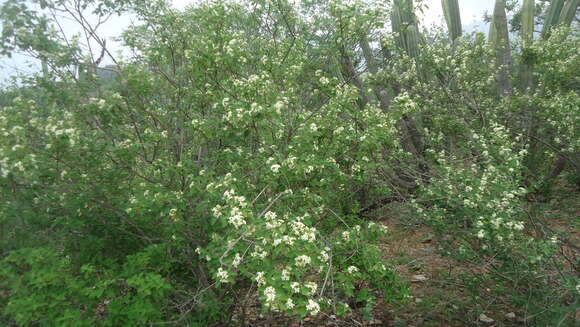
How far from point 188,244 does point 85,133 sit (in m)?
1.38

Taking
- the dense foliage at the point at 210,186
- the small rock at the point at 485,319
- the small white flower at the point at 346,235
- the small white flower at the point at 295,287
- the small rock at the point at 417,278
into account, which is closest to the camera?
the small white flower at the point at 295,287

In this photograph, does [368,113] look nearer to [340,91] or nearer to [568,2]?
[340,91]

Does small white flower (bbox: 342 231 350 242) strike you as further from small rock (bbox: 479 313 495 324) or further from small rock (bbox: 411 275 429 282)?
small rock (bbox: 411 275 429 282)

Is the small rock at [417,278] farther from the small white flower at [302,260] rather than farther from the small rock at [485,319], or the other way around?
the small white flower at [302,260]

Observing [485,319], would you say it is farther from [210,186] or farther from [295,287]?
[210,186]

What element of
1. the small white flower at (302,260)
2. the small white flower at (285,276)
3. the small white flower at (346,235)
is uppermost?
the small white flower at (302,260)

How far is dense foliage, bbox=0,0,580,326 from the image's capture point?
291 cm

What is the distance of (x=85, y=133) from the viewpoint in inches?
137

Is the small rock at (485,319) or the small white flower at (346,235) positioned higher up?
the small white flower at (346,235)

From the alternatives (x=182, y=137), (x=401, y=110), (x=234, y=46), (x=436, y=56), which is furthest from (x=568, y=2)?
(x=182, y=137)

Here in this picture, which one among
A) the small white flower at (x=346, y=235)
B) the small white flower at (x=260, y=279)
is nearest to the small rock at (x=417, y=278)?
the small white flower at (x=346, y=235)

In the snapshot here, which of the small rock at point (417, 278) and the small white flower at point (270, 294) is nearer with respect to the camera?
the small white flower at point (270, 294)

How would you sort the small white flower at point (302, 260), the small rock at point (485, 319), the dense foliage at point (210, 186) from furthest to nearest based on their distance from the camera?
1. the small rock at point (485, 319)
2. the dense foliage at point (210, 186)
3. the small white flower at point (302, 260)

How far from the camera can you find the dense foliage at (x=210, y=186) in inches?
115
